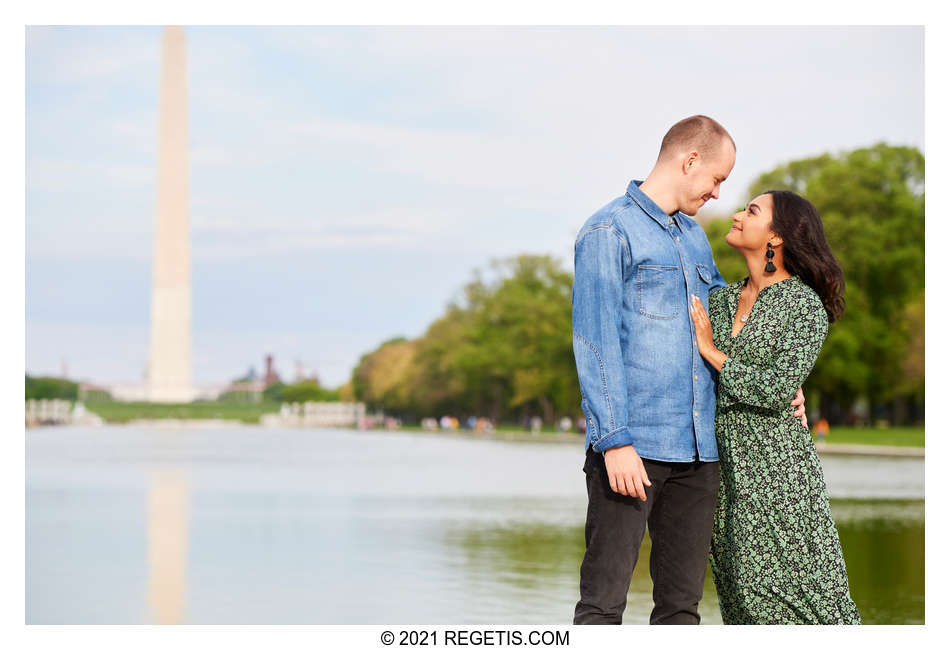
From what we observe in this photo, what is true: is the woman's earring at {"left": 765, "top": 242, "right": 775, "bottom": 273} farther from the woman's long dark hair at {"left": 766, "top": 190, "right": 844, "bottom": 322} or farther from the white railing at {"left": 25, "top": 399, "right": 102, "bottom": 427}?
the white railing at {"left": 25, "top": 399, "right": 102, "bottom": 427}

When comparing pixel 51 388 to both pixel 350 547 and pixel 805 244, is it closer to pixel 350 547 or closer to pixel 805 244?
pixel 350 547

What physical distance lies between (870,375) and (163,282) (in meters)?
32.5

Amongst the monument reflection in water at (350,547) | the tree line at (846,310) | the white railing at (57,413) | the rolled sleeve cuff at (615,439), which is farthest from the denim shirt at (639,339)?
the white railing at (57,413)

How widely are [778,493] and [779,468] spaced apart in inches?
3.4

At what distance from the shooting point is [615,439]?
420cm

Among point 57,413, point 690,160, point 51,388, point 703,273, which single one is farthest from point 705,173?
point 51,388

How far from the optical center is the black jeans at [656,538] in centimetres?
431

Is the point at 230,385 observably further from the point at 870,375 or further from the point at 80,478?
the point at 80,478

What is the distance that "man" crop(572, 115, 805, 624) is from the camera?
13.9ft

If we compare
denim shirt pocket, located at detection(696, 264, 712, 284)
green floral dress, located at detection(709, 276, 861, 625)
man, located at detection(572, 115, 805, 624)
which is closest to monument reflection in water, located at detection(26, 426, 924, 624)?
green floral dress, located at detection(709, 276, 861, 625)

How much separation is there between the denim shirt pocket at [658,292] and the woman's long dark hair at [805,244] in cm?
45

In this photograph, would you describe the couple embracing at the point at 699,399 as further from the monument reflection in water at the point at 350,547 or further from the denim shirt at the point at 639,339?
the monument reflection in water at the point at 350,547

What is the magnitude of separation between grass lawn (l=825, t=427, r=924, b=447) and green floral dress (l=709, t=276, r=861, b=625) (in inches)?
1391
